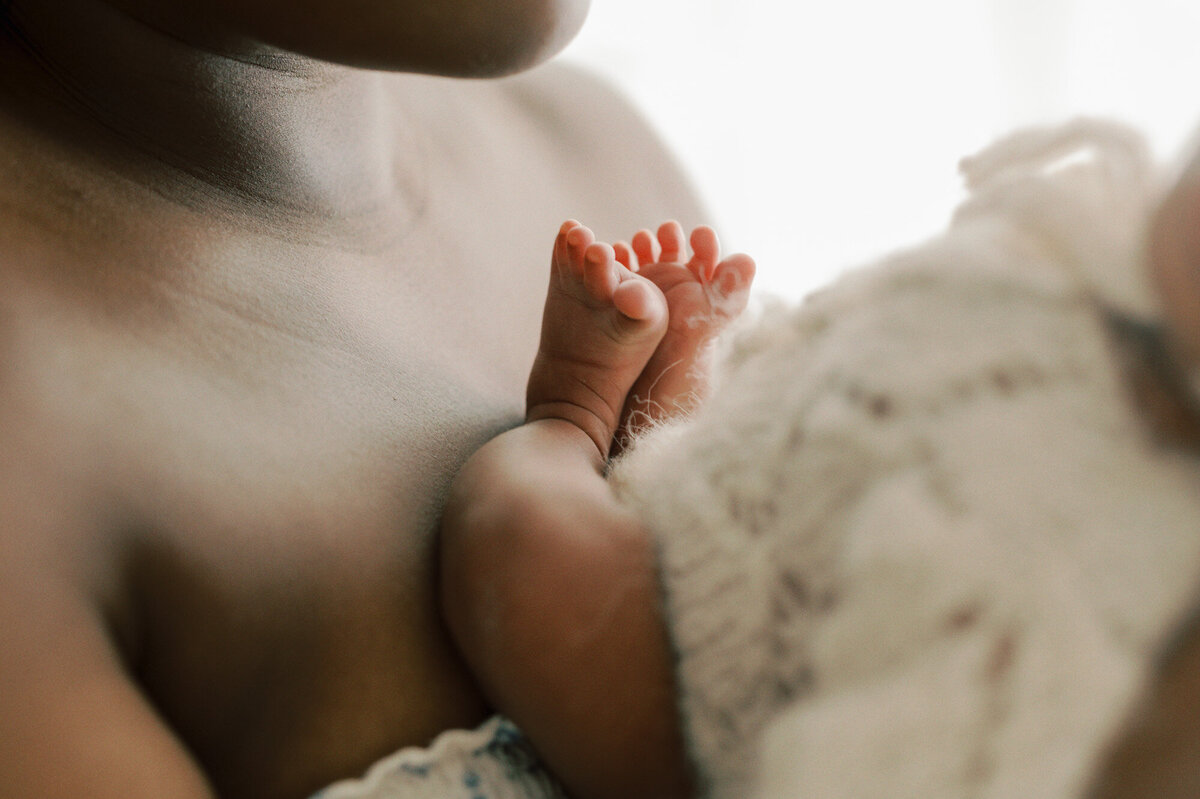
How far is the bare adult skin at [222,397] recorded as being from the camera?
385 millimetres

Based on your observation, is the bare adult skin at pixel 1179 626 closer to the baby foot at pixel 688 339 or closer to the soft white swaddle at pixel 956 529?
the soft white swaddle at pixel 956 529

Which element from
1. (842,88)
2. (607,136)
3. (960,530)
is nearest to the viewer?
(960,530)

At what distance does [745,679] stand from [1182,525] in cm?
17

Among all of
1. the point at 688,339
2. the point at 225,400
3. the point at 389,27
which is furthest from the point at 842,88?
the point at 225,400

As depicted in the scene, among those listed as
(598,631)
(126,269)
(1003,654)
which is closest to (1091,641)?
(1003,654)

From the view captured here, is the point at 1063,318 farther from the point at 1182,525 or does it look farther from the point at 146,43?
the point at 146,43

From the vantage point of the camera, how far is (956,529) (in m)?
0.33

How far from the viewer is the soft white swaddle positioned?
0.32m

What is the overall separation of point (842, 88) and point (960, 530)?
88 cm

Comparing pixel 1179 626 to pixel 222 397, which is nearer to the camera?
pixel 1179 626

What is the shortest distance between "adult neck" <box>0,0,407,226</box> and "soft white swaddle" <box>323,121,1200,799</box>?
0.32m

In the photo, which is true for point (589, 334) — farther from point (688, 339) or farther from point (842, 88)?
point (842, 88)

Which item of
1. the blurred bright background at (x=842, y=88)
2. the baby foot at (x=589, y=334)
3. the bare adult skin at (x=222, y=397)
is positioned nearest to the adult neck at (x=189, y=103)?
Result: the bare adult skin at (x=222, y=397)

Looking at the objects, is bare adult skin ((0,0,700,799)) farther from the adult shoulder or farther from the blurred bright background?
the blurred bright background
